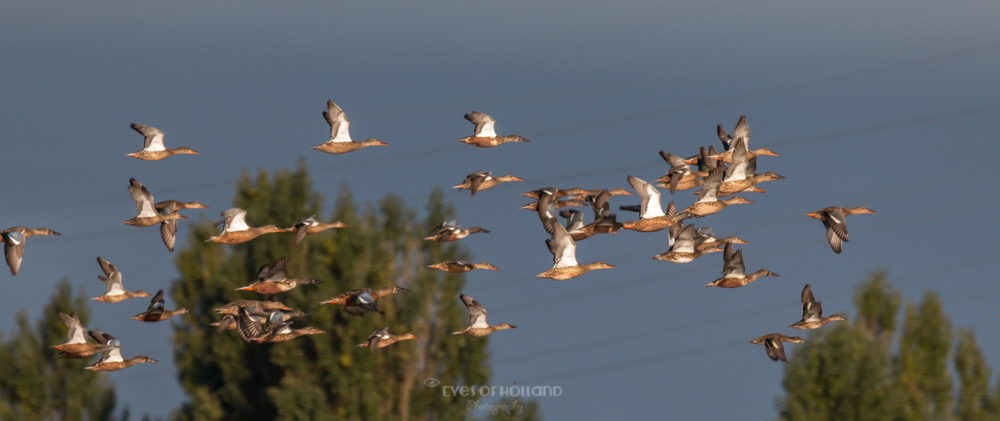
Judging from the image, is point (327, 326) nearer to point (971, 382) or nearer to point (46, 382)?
point (46, 382)

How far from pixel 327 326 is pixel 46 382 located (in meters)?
6.97

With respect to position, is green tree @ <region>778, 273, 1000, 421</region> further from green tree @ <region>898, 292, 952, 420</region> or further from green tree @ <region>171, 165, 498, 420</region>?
A: green tree @ <region>171, 165, 498, 420</region>

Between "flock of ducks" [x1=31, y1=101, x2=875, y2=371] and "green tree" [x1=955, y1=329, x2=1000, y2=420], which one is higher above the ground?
"flock of ducks" [x1=31, y1=101, x2=875, y2=371]

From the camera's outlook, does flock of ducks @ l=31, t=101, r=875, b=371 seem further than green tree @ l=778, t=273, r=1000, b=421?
No

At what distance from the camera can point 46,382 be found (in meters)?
54.5

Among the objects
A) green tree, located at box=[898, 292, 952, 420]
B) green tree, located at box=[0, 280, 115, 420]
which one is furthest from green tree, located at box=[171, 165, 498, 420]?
green tree, located at box=[898, 292, 952, 420]

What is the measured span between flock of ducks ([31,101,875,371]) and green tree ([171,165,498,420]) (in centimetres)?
303

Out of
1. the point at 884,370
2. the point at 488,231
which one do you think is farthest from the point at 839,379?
the point at 488,231

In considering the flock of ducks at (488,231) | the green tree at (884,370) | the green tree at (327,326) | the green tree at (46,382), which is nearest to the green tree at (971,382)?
the green tree at (884,370)

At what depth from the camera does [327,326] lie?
52.2m

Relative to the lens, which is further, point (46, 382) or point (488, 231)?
point (46, 382)

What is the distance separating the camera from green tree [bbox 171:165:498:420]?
51562mm

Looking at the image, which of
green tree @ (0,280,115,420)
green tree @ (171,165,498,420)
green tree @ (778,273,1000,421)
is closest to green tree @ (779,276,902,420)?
green tree @ (778,273,1000,421)

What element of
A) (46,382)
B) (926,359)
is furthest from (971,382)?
(46,382)
